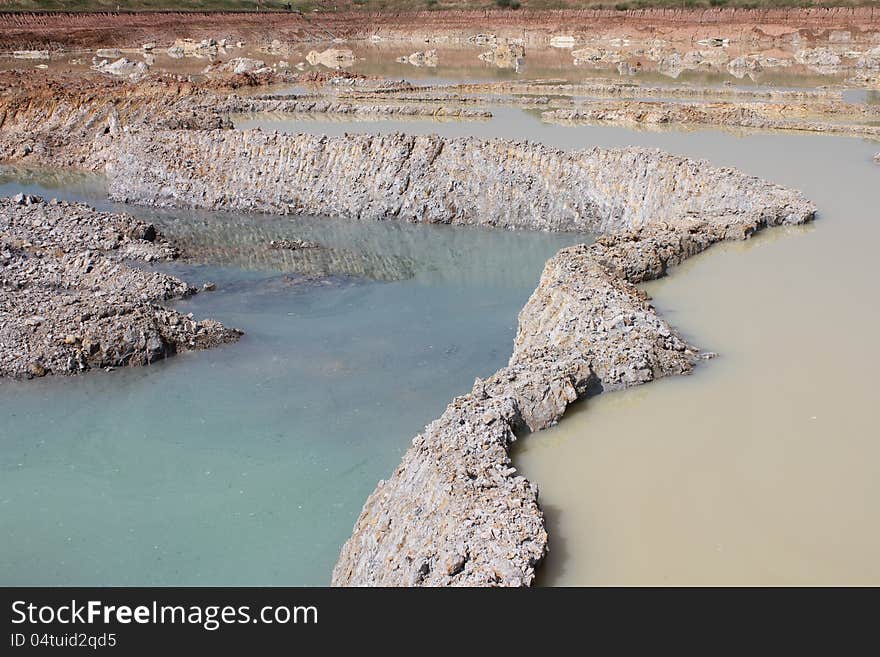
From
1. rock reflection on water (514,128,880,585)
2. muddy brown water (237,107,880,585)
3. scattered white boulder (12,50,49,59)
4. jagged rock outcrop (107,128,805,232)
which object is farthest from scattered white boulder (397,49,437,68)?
rock reflection on water (514,128,880,585)

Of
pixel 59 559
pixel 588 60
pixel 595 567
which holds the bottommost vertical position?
pixel 59 559

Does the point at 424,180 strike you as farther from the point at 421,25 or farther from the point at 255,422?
the point at 421,25

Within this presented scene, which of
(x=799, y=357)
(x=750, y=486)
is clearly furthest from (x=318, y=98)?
(x=750, y=486)

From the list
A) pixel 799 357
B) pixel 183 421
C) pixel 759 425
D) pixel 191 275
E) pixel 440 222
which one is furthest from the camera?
pixel 440 222

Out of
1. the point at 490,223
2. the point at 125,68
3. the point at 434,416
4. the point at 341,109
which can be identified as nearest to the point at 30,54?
the point at 125,68

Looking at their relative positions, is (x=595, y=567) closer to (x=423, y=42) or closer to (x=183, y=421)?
(x=183, y=421)
